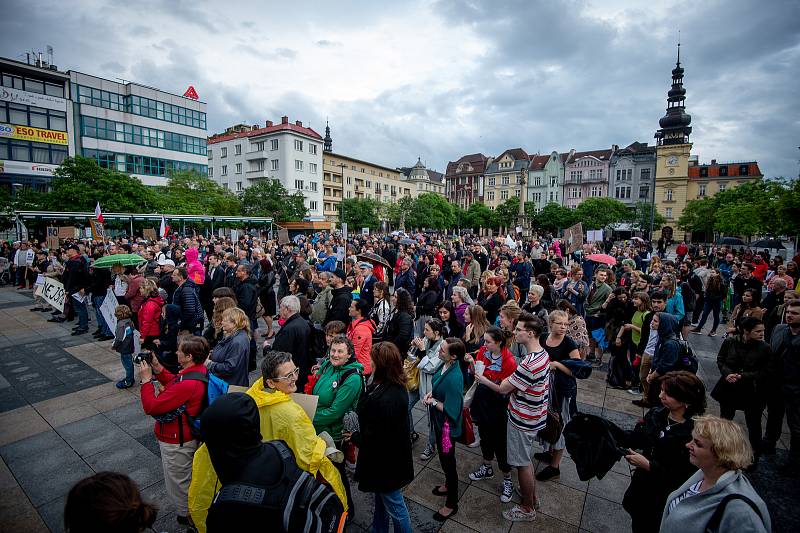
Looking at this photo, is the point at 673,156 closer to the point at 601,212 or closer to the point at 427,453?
the point at 601,212

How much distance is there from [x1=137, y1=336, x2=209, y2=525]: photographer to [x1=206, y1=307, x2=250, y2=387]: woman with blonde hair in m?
0.70

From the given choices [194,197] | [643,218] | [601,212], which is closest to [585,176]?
[643,218]

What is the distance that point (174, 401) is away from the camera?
318 cm

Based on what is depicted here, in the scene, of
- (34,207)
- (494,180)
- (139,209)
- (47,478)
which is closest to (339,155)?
(494,180)

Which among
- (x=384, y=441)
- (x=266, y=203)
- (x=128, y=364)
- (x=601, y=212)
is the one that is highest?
(x=601, y=212)

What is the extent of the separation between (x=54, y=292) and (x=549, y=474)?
13.6m

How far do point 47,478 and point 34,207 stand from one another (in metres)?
30.4

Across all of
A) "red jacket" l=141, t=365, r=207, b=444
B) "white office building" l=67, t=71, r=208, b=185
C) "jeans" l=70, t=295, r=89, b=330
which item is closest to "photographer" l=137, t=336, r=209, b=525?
"red jacket" l=141, t=365, r=207, b=444

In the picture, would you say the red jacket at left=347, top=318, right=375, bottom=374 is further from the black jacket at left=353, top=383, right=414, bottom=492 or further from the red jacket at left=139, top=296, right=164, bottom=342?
the red jacket at left=139, top=296, right=164, bottom=342

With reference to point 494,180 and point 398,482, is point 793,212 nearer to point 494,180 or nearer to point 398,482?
point 398,482

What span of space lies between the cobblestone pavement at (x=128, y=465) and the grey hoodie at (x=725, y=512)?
1.86 metres

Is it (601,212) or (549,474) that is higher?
(601,212)

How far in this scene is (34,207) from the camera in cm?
2561

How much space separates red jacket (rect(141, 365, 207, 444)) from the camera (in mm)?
3105
